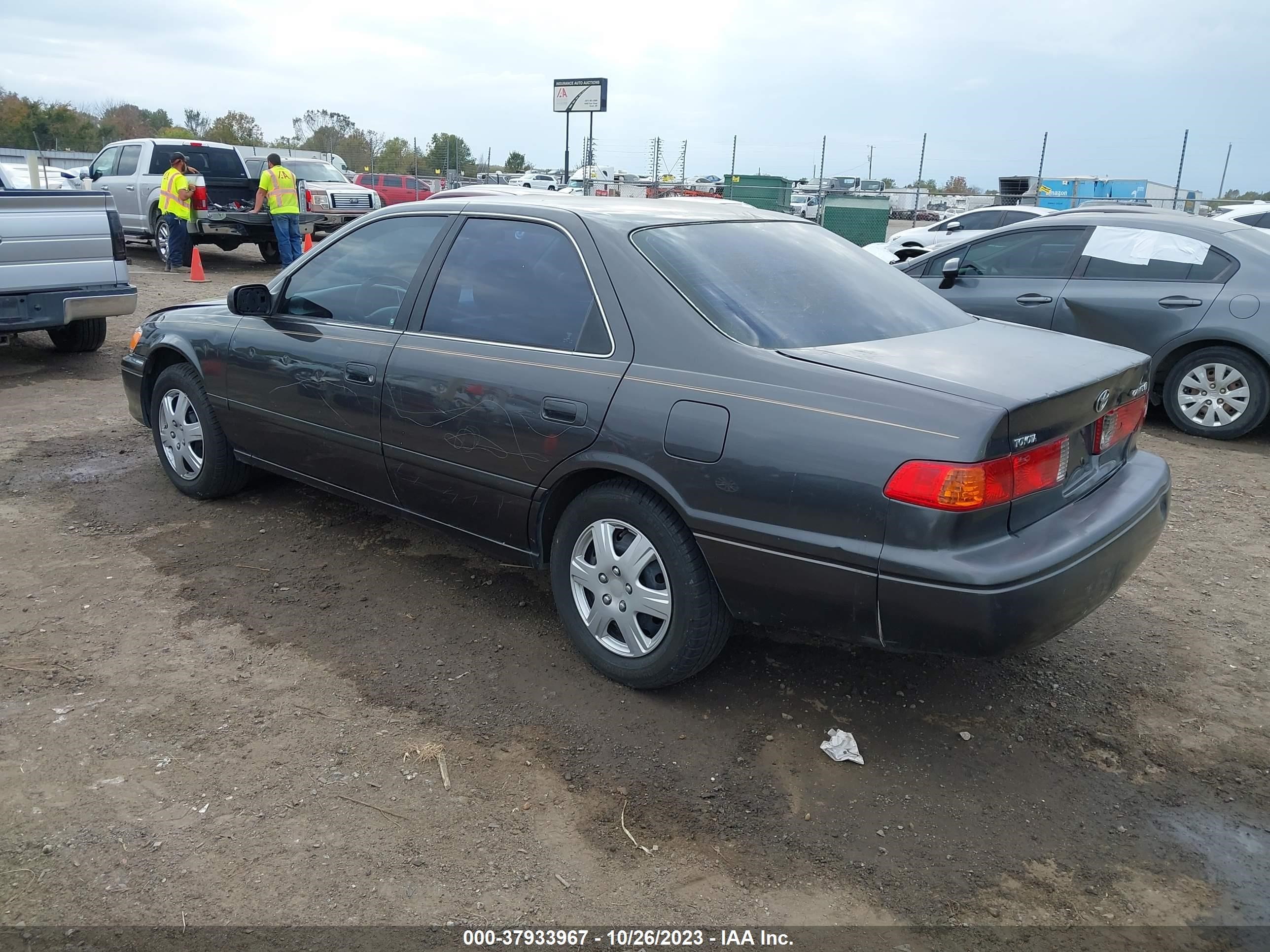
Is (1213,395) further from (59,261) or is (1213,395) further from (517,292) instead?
(59,261)

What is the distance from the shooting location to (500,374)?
11.7 ft

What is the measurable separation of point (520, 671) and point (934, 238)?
15.2m

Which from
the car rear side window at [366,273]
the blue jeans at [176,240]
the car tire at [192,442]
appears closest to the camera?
the car rear side window at [366,273]

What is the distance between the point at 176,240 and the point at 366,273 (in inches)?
490

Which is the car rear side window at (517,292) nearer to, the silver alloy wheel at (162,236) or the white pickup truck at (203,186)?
the white pickup truck at (203,186)

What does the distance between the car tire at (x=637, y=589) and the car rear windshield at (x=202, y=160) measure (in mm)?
14936

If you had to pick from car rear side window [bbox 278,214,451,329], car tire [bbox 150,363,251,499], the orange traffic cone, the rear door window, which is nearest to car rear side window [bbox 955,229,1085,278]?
car rear side window [bbox 278,214,451,329]

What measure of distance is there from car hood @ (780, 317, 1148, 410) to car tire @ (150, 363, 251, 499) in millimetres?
3277

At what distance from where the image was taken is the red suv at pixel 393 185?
28.3m

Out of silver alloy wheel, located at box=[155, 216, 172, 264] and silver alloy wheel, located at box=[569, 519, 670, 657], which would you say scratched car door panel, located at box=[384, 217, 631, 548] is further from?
silver alloy wheel, located at box=[155, 216, 172, 264]

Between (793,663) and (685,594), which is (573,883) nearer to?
(685,594)

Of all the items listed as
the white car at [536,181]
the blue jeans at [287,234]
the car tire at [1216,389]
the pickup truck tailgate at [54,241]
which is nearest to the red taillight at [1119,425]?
the car tire at [1216,389]

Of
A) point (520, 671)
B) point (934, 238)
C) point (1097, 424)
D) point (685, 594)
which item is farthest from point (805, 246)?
point (934, 238)

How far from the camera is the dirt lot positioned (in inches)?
100
